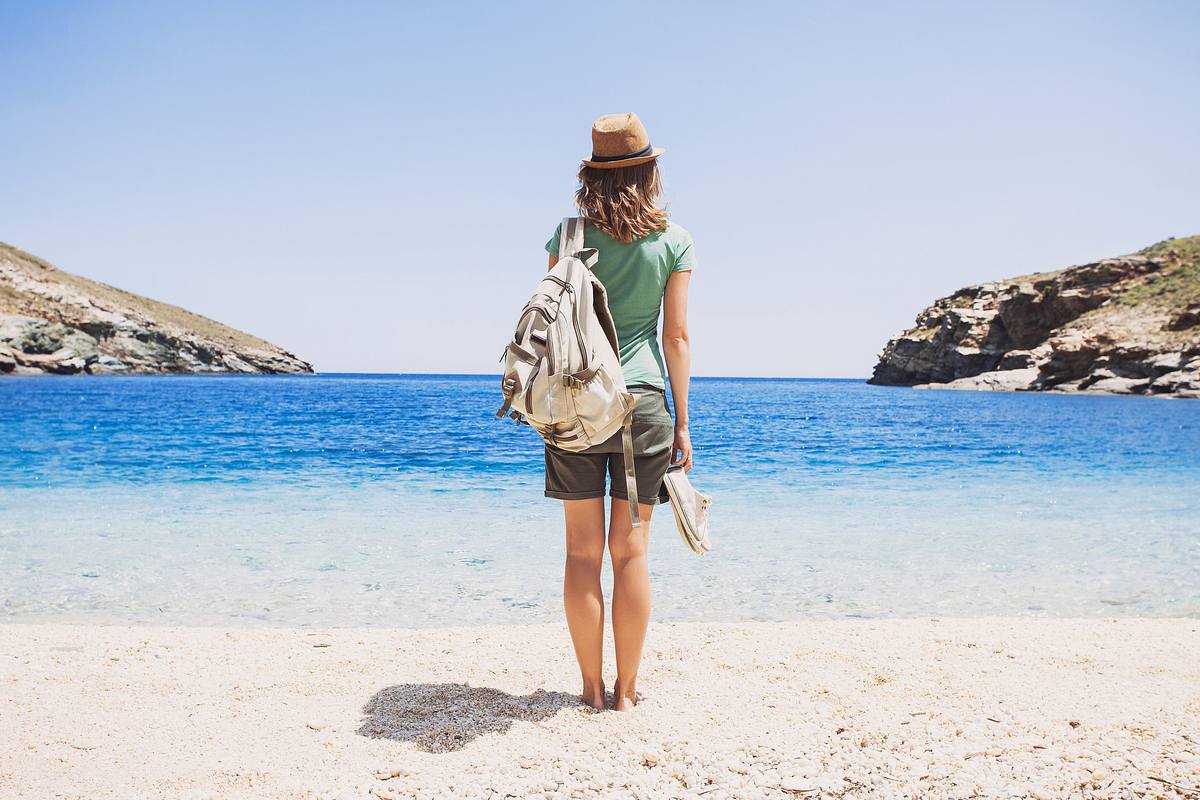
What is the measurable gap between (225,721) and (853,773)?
237 cm

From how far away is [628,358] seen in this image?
2750 mm

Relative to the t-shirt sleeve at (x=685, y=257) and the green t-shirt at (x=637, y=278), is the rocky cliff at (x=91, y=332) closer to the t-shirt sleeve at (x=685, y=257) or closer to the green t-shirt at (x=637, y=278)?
the green t-shirt at (x=637, y=278)

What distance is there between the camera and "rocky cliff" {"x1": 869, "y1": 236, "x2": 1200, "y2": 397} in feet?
169

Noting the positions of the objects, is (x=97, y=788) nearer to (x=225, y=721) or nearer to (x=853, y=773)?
(x=225, y=721)

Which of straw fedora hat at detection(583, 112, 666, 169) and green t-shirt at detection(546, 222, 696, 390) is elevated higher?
straw fedora hat at detection(583, 112, 666, 169)

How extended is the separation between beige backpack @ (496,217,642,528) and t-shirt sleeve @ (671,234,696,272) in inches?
14.2

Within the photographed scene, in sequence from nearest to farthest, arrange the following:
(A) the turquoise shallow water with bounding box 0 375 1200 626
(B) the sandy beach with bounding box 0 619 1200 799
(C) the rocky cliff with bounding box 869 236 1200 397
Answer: (B) the sandy beach with bounding box 0 619 1200 799, (A) the turquoise shallow water with bounding box 0 375 1200 626, (C) the rocky cliff with bounding box 869 236 1200 397

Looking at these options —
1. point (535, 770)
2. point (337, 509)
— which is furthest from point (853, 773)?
point (337, 509)

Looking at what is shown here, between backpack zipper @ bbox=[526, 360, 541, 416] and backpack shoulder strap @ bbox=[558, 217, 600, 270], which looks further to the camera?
backpack shoulder strap @ bbox=[558, 217, 600, 270]

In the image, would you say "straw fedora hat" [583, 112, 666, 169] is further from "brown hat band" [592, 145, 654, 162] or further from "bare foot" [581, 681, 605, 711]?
"bare foot" [581, 681, 605, 711]

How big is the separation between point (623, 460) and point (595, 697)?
1.05 m

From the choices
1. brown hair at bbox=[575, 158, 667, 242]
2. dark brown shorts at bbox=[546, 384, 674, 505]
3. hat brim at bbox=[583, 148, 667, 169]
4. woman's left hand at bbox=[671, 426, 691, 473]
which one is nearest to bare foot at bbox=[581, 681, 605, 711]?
dark brown shorts at bbox=[546, 384, 674, 505]

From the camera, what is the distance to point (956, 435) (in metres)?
21.8

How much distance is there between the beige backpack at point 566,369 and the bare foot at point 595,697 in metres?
1.10
